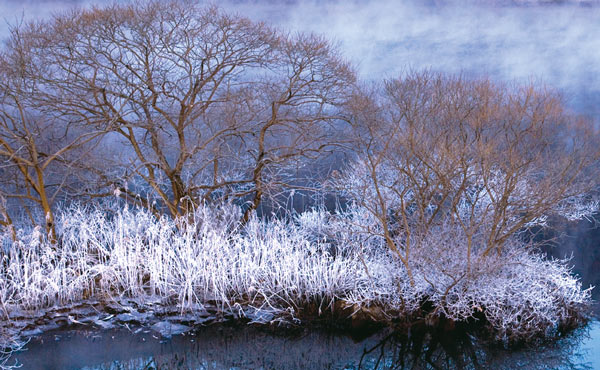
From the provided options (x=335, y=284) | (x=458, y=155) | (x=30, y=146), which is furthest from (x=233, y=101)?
(x=458, y=155)

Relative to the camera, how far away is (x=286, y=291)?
5625 mm

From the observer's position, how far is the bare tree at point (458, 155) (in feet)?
18.2

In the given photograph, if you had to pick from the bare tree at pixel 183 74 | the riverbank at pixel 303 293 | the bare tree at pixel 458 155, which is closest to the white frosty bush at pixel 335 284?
the riverbank at pixel 303 293

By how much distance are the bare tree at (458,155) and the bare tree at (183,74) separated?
0.91 metres

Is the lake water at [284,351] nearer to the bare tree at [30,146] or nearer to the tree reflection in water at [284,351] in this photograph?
the tree reflection in water at [284,351]

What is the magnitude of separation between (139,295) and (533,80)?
18.5ft

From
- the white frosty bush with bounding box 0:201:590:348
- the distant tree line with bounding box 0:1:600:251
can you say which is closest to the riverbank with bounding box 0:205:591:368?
the white frosty bush with bounding box 0:201:590:348

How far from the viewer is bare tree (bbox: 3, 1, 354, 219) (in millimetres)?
7457

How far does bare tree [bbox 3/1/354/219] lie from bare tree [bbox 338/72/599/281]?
2.99ft

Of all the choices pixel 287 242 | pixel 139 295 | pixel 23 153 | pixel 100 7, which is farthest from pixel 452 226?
pixel 23 153

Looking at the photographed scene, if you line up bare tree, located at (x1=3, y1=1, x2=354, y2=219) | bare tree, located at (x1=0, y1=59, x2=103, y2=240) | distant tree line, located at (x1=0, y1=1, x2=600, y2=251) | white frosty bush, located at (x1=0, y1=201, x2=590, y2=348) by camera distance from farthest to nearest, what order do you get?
bare tree, located at (x1=3, y1=1, x2=354, y2=219) → bare tree, located at (x1=0, y1=59, x2=103, y2=240) → distant tree line, located at (x1=0, y1=1, x2=600, y2=251) → white frosty bush, located at (x1=0, y1=201, x2=590, y2=348)

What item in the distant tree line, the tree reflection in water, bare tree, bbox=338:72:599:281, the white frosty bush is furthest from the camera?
the distant tree line

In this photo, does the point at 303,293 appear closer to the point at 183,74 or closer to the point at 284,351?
the point at 284,351

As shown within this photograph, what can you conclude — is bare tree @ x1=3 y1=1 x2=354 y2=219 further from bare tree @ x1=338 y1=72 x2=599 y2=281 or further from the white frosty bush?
the white frosty bush
